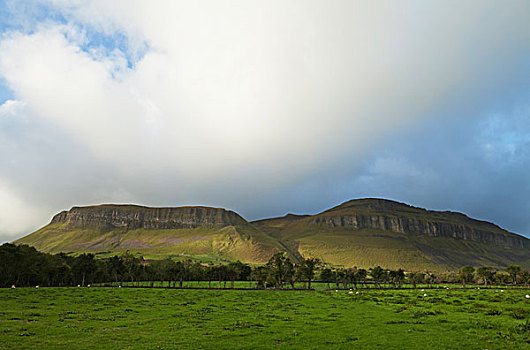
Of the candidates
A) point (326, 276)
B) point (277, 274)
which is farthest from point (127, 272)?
→ point (326, 276)

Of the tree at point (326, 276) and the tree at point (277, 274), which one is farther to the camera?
the tree at point (326, 276)

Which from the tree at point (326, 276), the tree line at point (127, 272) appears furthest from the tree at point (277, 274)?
the tree at point (326, 276)


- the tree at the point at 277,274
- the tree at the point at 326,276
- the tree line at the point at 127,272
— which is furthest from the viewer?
the tree at the point at 326,276

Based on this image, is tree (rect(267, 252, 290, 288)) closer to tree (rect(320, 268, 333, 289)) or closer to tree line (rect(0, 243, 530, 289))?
tree line (rect(0, 243, 530, 289))

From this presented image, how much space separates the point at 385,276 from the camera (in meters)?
168

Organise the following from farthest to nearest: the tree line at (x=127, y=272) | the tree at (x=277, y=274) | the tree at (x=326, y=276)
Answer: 1. the tree at (x=326, y=276)
2. the tree at (x=277, y=274)
3. the tree line at (x=127, y=272)

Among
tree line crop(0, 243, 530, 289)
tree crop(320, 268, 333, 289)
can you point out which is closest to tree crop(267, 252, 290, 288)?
tree line crop(0, 243, 530, 289)

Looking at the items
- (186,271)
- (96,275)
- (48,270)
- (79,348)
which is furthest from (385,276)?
(79,348)

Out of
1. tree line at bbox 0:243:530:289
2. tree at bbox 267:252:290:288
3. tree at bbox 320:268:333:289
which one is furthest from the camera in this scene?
tree at bbox 320:268:333:289

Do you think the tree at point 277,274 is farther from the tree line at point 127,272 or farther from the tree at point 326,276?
the tree at point 326,276

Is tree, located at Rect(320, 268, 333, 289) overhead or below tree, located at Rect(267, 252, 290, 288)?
below

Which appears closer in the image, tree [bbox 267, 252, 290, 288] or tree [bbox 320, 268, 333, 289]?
tree [bbox 267, 252, 290, 288]

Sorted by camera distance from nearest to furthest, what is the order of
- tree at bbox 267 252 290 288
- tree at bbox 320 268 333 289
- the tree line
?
the tree line
tree at bbox 267 252 290 288
tree at bbox 320 268 333 289

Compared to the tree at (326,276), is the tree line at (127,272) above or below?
above
